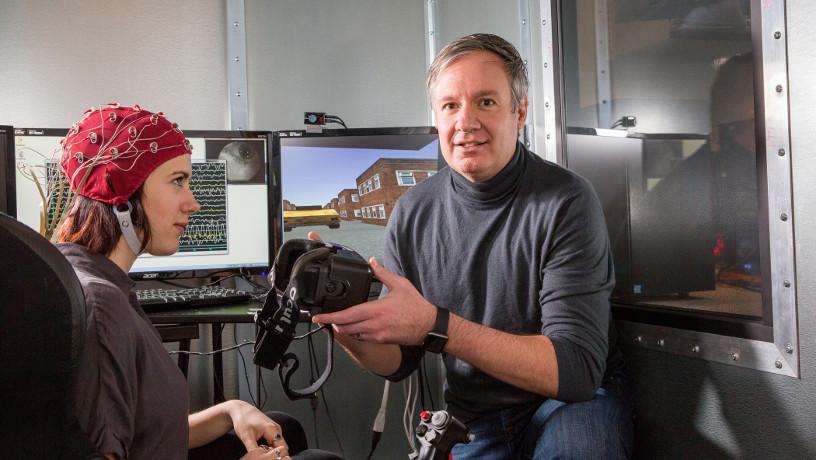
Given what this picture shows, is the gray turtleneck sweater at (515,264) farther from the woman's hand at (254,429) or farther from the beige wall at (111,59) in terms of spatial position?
the beige wall at (111,59)

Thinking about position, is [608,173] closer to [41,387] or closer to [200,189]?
[200,189]

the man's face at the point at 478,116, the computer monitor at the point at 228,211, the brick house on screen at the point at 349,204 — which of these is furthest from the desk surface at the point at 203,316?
the man's face at the point at 478,116

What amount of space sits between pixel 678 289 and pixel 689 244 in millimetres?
112

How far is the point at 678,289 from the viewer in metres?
1.60

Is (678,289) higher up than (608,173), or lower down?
lower down

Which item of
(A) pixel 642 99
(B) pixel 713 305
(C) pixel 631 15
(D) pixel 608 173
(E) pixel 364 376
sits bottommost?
(E) pixel 364 376

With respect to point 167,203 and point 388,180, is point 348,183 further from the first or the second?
point 167,203

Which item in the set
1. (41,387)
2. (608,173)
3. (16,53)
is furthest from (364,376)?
(41,387)

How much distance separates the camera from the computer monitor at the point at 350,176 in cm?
233

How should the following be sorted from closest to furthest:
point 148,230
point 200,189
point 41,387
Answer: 1. point 41,387
2. point 148,230
3. point 200,189

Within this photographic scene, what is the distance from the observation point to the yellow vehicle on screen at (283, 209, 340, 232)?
233 centimetres

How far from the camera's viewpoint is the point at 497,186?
1548mm

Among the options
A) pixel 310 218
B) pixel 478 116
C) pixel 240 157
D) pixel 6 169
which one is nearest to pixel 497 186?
pixel 478 116

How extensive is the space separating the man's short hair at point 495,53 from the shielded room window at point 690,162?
0.34m
